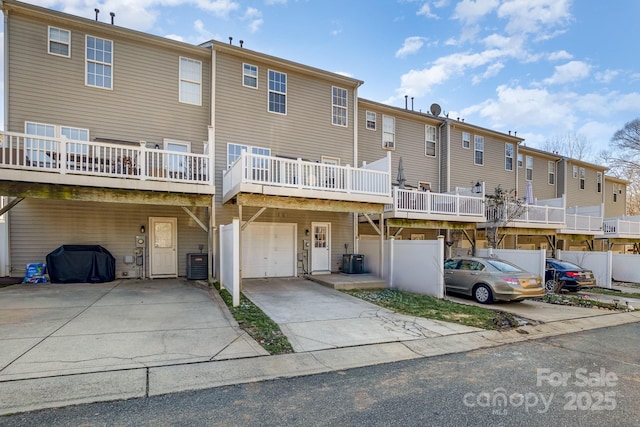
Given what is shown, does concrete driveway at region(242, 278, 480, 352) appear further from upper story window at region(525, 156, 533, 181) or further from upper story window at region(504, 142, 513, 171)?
upper story window at region(525, 156, 533, 181)

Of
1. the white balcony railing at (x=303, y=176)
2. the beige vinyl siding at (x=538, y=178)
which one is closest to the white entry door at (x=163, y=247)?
the white balcony railing at (x=303, y=176)

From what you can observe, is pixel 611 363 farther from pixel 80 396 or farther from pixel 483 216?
pixel 483 216

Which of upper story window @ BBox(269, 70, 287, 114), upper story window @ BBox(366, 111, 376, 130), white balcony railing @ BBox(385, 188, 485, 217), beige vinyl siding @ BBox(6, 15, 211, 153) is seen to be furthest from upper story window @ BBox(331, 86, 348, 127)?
beige vinyl siding @ BBox(6, 15, 211, 153)

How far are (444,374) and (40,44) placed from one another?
14.2 m

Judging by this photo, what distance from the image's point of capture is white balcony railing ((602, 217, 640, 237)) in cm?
2050

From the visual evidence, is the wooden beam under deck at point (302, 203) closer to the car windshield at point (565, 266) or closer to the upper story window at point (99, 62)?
the upper story window at point (99, 62)

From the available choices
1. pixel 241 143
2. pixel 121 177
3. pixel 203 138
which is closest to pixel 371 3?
pixel 241 143

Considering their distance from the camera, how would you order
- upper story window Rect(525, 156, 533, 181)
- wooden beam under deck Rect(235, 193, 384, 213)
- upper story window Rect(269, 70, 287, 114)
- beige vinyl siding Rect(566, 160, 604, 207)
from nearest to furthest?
Answer: wooden beam under deck Rect(235, 193, 384, 213) < upper story window Rect(269, 70, 287, 114) < upper story window Rect(525, 156, 533, 181) < beige vinyl siding Rect(566, 160, 604, 207)

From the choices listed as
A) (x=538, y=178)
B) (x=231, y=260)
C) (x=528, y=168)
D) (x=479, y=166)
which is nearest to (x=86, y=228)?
(x=231, y=260)

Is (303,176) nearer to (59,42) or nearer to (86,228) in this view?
(86,228)

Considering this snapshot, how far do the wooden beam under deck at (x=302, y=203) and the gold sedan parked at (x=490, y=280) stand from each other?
3.34 m

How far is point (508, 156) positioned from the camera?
67.6 feet

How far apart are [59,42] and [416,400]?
550 inches

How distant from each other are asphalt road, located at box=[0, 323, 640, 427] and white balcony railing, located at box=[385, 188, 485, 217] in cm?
834
